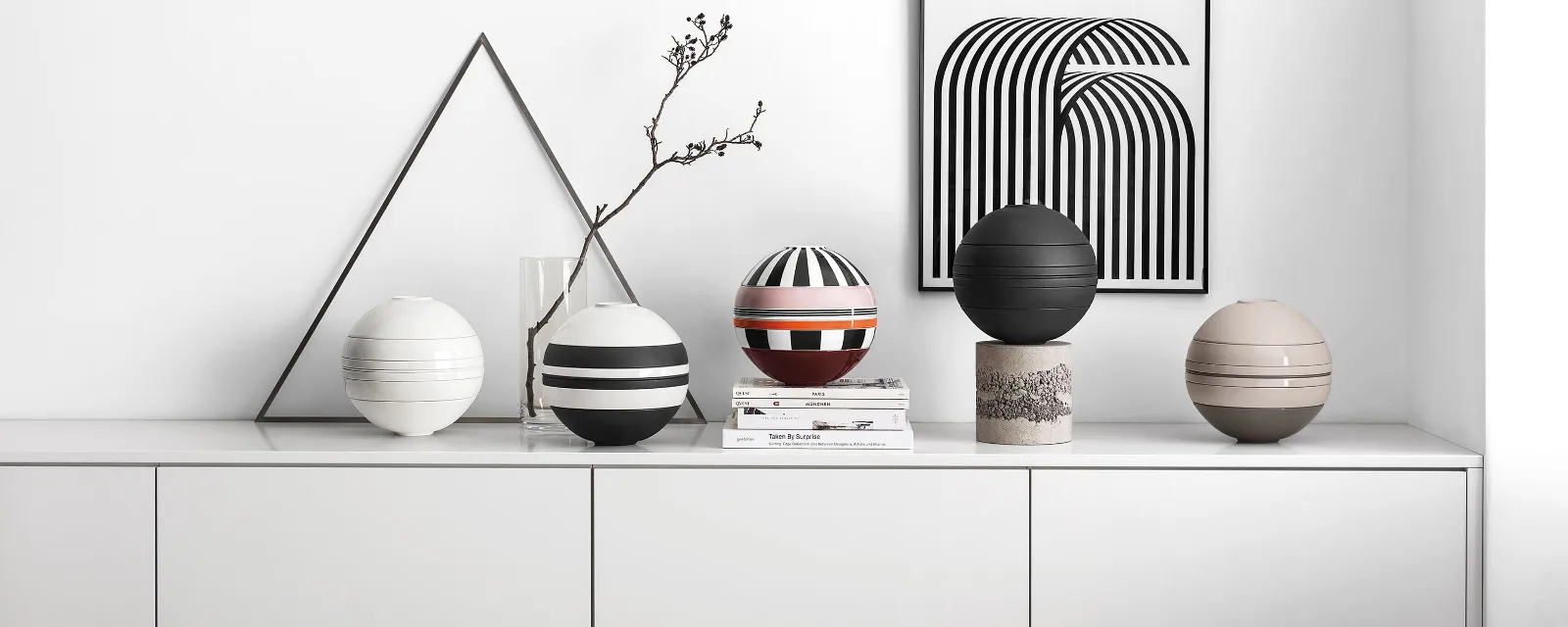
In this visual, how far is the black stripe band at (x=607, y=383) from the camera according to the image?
4.78 ft

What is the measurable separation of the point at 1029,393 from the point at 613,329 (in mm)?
606

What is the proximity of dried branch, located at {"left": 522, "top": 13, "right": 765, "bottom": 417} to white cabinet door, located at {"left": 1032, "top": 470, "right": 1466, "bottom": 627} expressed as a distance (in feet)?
2.45

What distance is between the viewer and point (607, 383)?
4.78 feet

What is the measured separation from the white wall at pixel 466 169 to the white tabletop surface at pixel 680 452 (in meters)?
0.22

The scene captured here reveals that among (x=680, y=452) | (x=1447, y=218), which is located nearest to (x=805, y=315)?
(x=680, y=452)

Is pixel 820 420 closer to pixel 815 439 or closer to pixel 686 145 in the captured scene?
pixel 815 439

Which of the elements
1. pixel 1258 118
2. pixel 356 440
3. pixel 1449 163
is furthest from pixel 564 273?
pixel 1449 163

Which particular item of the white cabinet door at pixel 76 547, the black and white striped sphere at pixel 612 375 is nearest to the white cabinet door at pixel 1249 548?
the black and white striped sphere at pixel 612 375

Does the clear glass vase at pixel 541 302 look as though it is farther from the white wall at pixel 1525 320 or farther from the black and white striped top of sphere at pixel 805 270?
the white wall at pixel 1525 320

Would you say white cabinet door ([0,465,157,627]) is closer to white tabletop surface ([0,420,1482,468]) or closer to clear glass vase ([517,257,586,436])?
white tabletop surface ([0,420,1482,468])

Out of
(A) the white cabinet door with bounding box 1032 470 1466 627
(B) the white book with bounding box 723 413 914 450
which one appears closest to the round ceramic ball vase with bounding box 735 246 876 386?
(B) the white book with bounding box 723 413 914 450

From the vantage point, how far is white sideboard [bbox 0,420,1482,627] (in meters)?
1.45

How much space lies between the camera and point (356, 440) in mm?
1550

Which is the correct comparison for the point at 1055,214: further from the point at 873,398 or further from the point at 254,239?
the point at 254,239
